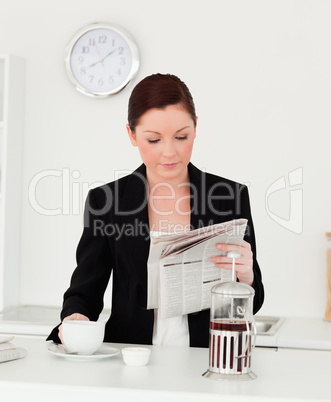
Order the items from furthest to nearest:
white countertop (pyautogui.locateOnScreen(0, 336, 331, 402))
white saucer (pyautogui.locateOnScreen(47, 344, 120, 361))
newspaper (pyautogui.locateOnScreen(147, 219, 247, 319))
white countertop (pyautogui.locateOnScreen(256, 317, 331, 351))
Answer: white countertop (pyautogui.locateOnScreen(256, 317, 331, 351)) < newspaper (pyautogui.locateOnScreen(147, 219, 247, 319)) < white saucer (pyautogui.locateOnScreen(47, 344, 120, 361)) < white countertop (pyautogui.locateOnScreen(0, 336, 331, 402))

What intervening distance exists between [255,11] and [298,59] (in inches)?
12.6

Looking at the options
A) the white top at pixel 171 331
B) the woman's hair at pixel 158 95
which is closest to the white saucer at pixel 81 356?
the white top at pixel 171 331

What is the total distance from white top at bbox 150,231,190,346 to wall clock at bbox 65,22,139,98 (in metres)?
1.63

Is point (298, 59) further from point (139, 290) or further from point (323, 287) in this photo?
point (139, 290)

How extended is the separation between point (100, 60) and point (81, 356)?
2.09 meters

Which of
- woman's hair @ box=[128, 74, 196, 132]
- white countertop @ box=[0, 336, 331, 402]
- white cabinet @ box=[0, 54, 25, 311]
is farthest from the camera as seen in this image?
white cabinet @ box=[0, 54, 25, 311]

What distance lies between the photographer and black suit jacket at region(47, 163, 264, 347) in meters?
1.99

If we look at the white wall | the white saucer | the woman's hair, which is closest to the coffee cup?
the white saucer

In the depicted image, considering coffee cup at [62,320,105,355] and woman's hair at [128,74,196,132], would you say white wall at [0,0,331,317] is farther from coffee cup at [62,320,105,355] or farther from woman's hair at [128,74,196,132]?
coffee cup at [62,320,105,355]

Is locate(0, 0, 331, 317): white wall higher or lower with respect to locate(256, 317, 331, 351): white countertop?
higher

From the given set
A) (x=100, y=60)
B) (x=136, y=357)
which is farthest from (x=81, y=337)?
(x=100, y=60)

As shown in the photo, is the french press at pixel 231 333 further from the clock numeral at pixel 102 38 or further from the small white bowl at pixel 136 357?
the clock numeral at pixel 102 38

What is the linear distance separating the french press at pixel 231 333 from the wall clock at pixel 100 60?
1.99m

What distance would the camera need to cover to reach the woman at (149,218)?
1.99 m
